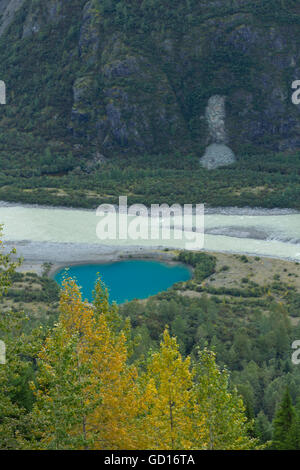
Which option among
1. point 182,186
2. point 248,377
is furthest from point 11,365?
point 182,186

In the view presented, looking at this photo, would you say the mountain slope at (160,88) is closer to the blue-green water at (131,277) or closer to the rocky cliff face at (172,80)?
the rocky cliff face at (172,80)

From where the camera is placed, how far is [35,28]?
162 meters

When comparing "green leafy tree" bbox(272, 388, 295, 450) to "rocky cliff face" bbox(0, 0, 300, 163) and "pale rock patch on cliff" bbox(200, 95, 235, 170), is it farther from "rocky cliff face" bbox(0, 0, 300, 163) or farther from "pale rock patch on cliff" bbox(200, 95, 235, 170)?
"rocky cliff face" bbox(0, 0, 300, 163)

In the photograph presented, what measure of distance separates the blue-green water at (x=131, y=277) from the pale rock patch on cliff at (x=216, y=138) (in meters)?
49.4

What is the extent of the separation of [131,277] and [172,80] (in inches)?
2738

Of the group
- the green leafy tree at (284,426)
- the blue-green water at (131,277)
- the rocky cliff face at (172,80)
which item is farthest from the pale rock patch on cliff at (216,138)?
the green leafy tree at (284,426)

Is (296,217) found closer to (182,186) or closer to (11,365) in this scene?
(182,186)

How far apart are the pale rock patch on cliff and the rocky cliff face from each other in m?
0.24

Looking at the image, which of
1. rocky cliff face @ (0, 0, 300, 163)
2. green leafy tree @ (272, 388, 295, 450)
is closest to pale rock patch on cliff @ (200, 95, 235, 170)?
rocky cliff face @ (0, 0, 300, 163)

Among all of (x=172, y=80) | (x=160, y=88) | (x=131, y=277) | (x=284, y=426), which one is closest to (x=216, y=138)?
(x=160, y=88)

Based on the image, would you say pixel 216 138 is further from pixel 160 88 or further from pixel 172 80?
pixel 172 80

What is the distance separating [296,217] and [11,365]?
85018mm

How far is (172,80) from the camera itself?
5935 inches

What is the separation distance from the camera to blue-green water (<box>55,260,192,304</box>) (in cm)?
8431
